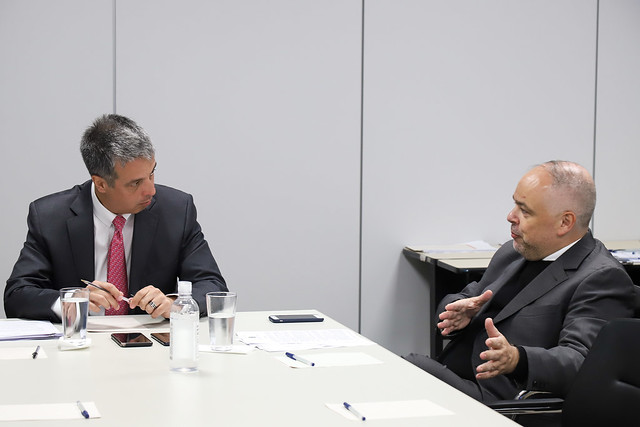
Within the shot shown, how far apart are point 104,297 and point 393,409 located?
1.16m

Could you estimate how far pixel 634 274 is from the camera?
14.3 ft

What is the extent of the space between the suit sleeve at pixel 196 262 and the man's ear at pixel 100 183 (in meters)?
0.33

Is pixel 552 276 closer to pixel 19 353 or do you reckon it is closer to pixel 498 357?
pixel 498 357

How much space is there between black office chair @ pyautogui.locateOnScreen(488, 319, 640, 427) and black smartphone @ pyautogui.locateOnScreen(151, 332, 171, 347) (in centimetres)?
110

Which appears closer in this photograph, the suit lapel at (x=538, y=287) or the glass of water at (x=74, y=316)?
the glass of water at (x=74, y=316)

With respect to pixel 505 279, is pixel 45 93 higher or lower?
higher

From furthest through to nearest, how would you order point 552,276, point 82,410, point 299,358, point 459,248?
1. point 459,248
2. point 552,276
3. point 299,358
4. point 82,410

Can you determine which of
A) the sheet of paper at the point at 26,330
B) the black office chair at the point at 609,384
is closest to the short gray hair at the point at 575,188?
the black office chair at the point at 609,384

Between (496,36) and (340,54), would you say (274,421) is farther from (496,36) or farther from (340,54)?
(496,36)

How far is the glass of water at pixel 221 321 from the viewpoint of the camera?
2.10 meters

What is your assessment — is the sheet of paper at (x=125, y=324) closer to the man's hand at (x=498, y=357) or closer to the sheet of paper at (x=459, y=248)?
the man's hand at (x=498, y=357)

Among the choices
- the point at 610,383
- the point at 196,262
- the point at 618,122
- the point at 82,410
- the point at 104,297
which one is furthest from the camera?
the point at 618,122

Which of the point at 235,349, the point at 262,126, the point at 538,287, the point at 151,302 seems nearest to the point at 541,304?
the point at 538,287

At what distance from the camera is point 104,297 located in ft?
7.88
